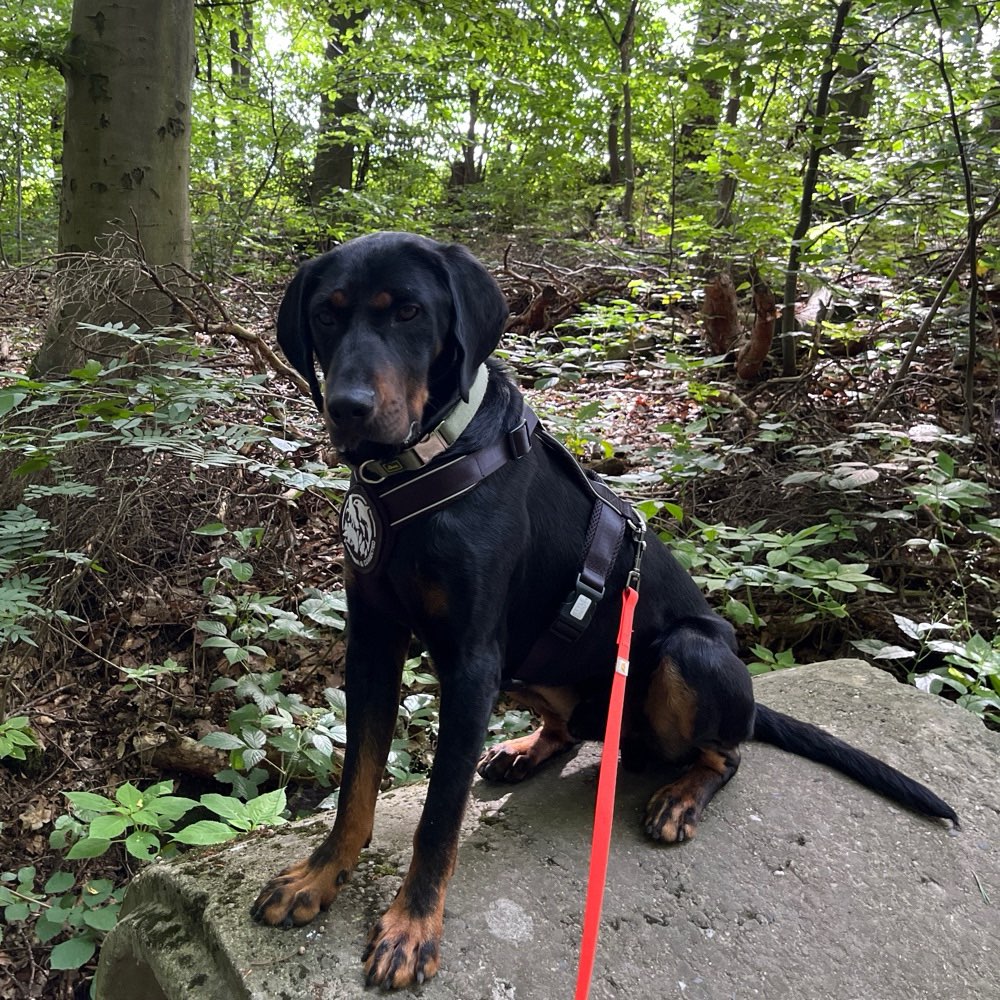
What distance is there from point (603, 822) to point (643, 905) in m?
0.52

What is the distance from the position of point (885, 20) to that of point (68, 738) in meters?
6.10

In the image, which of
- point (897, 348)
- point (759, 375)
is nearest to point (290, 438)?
point (759, 375)

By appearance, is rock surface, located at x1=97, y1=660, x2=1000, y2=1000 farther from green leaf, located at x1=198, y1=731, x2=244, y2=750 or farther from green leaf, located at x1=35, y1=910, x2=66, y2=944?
green leaf, located at x1=198, y1=731, x2=244, y2=750

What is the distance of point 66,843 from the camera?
2871 millimetres

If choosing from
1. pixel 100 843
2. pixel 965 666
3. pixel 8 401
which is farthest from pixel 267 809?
pixel 965 666

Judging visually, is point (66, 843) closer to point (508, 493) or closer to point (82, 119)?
point (508, 493)

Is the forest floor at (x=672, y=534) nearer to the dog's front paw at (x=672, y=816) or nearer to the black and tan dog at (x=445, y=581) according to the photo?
the black and tan dog at (x=445, y=581)

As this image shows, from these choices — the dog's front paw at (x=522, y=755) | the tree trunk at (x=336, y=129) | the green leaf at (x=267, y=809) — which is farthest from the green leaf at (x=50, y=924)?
the tree trunk at (x=336, y=129)

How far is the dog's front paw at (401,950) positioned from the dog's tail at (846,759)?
1.40 m

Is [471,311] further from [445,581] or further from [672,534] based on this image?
[672,534]

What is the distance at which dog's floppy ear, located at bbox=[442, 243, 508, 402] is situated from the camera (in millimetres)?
1980

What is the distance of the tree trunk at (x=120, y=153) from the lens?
4492mm

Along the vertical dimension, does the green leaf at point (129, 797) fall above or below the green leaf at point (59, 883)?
above

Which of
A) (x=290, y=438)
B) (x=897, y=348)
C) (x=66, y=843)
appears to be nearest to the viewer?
(x=66, y=843)
